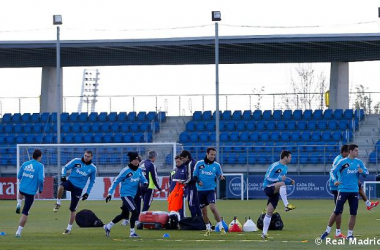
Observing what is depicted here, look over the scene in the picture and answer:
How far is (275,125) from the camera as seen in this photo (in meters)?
49.5

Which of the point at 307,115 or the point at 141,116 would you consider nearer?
the point at 307,115

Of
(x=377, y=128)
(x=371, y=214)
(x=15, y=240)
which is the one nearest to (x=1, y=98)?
(x=377, y=128)

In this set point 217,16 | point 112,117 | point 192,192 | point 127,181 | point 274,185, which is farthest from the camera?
point 112,117

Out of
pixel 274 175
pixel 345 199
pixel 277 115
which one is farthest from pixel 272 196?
pixel 277 115

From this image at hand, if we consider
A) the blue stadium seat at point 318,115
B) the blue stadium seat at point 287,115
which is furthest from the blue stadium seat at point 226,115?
the blue stadium seat at point 318,115

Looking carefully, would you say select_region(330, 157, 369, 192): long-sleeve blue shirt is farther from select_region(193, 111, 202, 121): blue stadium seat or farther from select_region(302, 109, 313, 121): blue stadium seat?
select_region(193, 111, 202, 121): blue stadium seat

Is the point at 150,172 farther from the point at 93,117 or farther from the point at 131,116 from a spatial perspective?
the point at 93,117

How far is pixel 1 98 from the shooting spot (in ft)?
176

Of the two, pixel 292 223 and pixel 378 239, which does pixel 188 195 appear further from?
pixel 378 239

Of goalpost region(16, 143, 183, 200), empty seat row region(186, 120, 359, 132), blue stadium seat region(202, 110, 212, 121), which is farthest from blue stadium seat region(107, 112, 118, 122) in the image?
goalpost region(16, 143, 183, 200)

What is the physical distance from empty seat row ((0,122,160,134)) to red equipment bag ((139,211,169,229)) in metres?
26.8

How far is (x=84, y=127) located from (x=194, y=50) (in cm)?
793

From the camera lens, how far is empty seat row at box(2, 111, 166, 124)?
169 ft

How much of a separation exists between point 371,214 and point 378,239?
1060 cm
